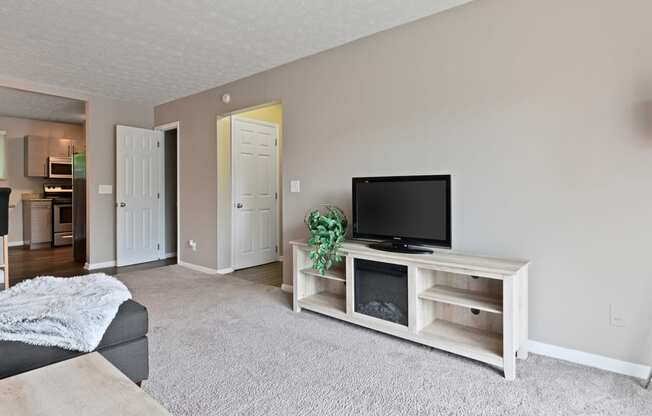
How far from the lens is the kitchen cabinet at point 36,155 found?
22.5 ft

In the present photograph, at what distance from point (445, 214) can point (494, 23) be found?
4.37 feet

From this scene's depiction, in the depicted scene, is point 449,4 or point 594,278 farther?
point 449,4

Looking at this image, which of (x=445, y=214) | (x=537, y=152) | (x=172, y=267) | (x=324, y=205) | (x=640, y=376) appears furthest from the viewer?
(x=172, y=267)

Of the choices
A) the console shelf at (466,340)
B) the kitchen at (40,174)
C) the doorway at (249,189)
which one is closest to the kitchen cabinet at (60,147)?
the kitchen at (40,174)

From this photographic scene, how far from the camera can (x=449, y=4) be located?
260 centimetres

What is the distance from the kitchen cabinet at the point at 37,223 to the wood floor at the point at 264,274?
4.66 meters

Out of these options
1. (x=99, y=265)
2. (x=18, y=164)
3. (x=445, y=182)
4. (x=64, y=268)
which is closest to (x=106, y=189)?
(x=99, y=265)

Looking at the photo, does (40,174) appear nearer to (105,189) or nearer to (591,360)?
(105,189)

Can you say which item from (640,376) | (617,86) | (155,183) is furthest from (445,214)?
(155,183)

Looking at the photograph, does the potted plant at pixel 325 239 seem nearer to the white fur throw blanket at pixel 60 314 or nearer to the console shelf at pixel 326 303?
the console shelf at pixel 326 303

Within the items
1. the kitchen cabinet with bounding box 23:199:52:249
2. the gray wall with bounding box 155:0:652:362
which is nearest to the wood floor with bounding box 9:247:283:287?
the kitchen cabinet with bounding box 23:199:52:249

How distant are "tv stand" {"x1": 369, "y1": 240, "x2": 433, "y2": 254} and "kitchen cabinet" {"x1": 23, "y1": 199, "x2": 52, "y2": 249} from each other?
6966mm

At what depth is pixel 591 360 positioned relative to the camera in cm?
220

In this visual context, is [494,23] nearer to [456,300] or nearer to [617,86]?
[617,86]
